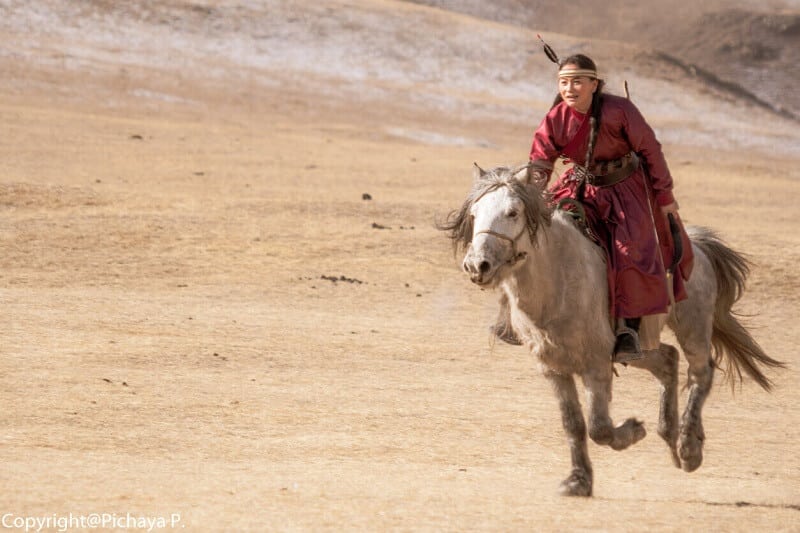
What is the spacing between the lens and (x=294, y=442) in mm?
7996

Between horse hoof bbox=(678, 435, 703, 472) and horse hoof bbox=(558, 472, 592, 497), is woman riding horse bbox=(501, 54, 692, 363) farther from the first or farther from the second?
horse hoof bbox=(678, 435, 703, 472)

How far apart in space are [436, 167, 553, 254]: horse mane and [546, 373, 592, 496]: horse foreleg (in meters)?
0.92

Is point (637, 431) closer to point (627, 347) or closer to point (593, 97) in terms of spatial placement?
point (627, 347)

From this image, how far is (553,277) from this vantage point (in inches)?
261

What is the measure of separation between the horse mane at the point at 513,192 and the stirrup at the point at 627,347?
810 millimetres

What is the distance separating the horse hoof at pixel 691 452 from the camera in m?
7.50

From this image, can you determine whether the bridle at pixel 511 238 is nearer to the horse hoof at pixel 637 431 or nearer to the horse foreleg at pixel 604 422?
the horse foreleg at pixel 604 422

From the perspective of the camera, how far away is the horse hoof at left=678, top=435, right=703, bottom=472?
24.6ft

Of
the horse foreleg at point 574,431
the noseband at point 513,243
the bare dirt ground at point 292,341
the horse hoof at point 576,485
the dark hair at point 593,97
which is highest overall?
the dark hair at point 593,97

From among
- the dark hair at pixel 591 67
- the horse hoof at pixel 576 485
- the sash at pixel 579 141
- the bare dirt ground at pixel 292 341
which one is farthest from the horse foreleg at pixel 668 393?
the dark hair at pixel 591 67

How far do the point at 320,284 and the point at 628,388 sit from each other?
4603 millimetres

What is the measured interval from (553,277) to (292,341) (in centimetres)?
522

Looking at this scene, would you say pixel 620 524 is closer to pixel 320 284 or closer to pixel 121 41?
pixel 320 284

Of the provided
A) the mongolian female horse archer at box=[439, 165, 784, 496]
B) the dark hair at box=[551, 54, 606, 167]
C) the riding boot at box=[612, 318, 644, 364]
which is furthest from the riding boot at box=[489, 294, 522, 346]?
the dark hair at box=[551, 54, 606, 167]
